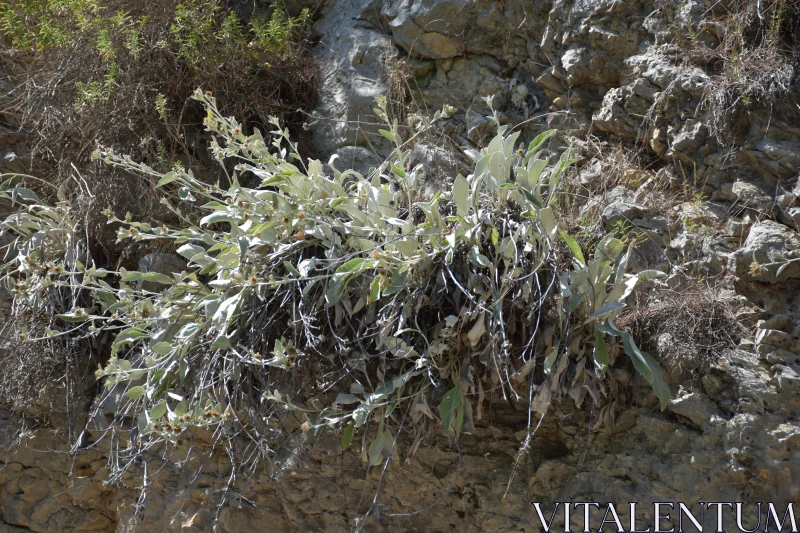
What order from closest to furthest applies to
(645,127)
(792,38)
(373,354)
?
(373,354) → (792,38) → (645,127)

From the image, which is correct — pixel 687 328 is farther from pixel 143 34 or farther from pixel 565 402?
pixel 143 34

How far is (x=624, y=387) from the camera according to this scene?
2.27m

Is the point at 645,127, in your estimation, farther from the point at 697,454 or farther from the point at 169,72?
the point at 169,72

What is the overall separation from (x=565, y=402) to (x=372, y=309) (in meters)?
0.60

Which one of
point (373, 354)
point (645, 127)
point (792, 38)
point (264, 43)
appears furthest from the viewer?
point (264, 43)

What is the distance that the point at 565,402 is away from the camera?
7.54 ft

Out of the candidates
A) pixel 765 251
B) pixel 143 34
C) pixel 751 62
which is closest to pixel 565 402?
pixel 765 251

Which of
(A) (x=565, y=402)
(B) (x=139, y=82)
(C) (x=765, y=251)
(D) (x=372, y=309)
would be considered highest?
(C) (x=765, y=251)

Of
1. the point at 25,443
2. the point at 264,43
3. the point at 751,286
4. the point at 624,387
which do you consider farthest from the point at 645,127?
the point at 25,443

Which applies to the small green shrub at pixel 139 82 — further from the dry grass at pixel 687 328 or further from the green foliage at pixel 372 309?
the dry grass at pixel 687 328

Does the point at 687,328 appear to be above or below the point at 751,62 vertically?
below

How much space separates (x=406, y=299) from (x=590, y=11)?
4.52ft

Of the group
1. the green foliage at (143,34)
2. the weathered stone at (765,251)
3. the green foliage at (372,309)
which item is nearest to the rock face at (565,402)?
the weathered stone at (765,251)

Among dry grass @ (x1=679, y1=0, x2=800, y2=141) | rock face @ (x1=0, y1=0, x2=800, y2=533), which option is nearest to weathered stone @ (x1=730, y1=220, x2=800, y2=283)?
rock face @ (x1=0, y1=0, x2=800, y2=533)
